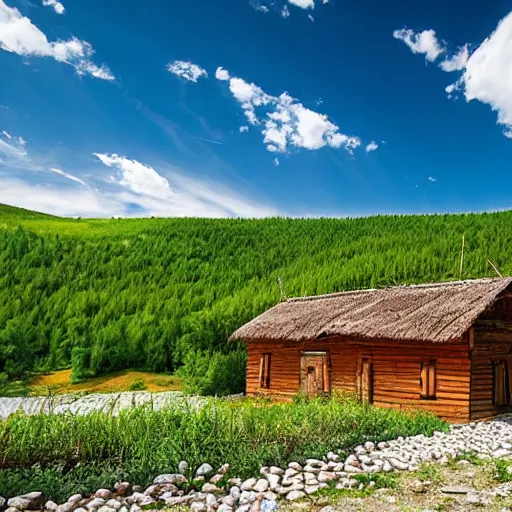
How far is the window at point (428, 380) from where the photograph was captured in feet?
51.5

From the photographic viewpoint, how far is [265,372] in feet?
69.2

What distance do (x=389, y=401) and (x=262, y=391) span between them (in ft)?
19.2

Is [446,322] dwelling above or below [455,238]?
below

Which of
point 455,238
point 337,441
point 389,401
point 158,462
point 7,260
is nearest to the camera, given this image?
point 158,462

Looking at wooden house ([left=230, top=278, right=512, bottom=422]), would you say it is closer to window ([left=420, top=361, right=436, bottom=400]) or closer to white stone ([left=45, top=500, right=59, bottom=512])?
window ([left=420, top=361, right=436, bottom=400])

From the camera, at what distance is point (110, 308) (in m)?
32.8

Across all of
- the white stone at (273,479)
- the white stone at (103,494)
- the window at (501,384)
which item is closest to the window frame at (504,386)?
the window at (501,384)

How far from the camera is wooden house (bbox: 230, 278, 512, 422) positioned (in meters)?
15.3

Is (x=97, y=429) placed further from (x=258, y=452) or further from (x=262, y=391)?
(x=262, y=391)

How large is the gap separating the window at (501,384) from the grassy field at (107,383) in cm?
1334

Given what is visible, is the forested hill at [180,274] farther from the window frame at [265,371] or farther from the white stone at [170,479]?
the white stone at [170,479]

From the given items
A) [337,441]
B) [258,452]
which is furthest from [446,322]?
[258,452]

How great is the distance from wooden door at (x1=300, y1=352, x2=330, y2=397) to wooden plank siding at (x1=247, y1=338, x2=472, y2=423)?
0.64 ft

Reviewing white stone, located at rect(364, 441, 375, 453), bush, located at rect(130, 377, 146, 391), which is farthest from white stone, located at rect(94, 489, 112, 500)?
bush, located at rect(130, 377, 146, 391)
